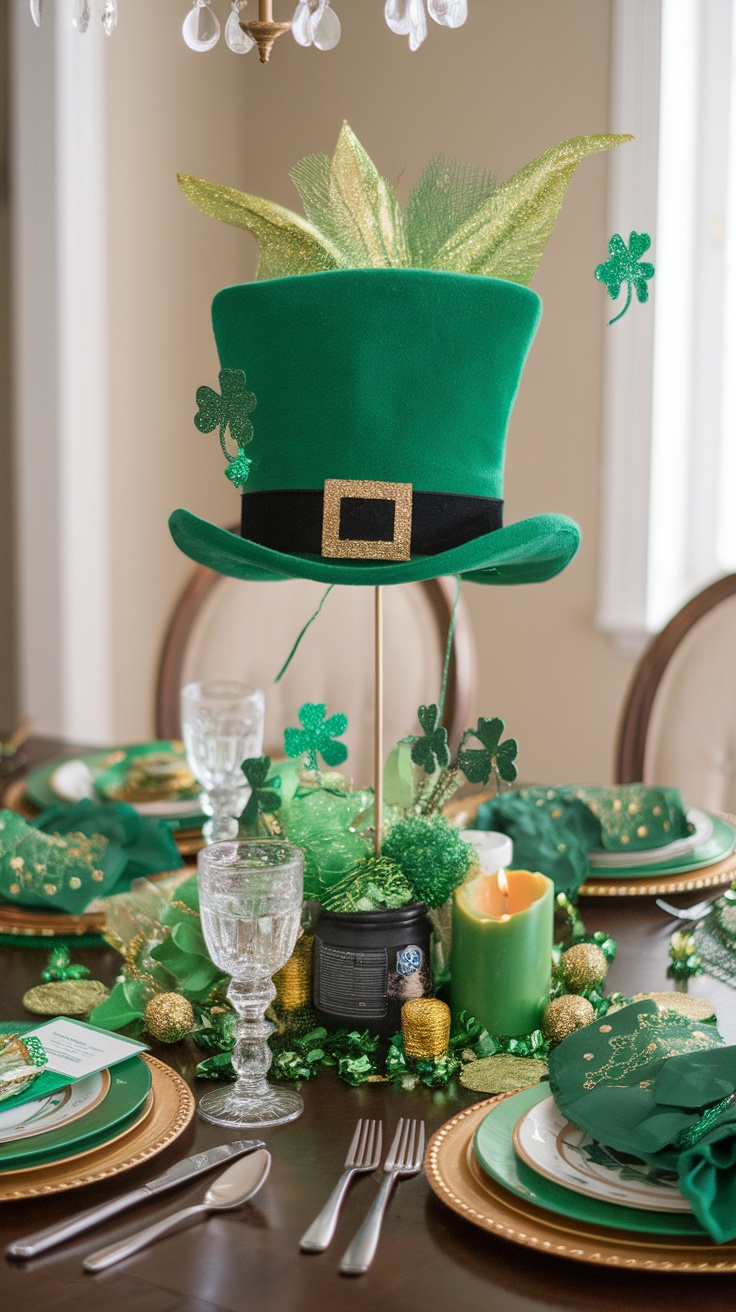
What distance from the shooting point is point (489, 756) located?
990mm

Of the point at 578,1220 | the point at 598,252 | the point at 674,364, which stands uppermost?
the point at 598,252

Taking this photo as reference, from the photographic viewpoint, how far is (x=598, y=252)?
9.60 ft

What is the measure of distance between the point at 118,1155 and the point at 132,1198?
0.05m

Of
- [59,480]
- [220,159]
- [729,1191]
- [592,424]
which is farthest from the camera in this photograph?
[220,159]

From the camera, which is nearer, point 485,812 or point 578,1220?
point 578,1220

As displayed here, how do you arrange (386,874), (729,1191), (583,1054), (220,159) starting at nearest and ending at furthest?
(729,1191) < (583,1054) < (386,874) < (220,159)

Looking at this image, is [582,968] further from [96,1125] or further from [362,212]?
[362,212]

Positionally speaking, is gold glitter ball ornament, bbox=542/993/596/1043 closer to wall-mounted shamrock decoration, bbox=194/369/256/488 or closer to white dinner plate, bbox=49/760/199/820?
wall-mounted shamrock decoration, bbox=194/369/256/488

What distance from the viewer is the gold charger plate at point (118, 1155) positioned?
0.72 meters

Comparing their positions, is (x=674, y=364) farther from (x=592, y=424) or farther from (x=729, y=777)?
(x=729, y=777)

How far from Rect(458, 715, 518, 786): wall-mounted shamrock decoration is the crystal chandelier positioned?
482 mm

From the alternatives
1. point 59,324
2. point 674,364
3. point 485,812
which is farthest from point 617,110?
point 485,812

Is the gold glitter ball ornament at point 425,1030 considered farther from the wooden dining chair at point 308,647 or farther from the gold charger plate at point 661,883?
the wooden dining chair at point 308,647

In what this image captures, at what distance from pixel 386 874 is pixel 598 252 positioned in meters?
2.30
